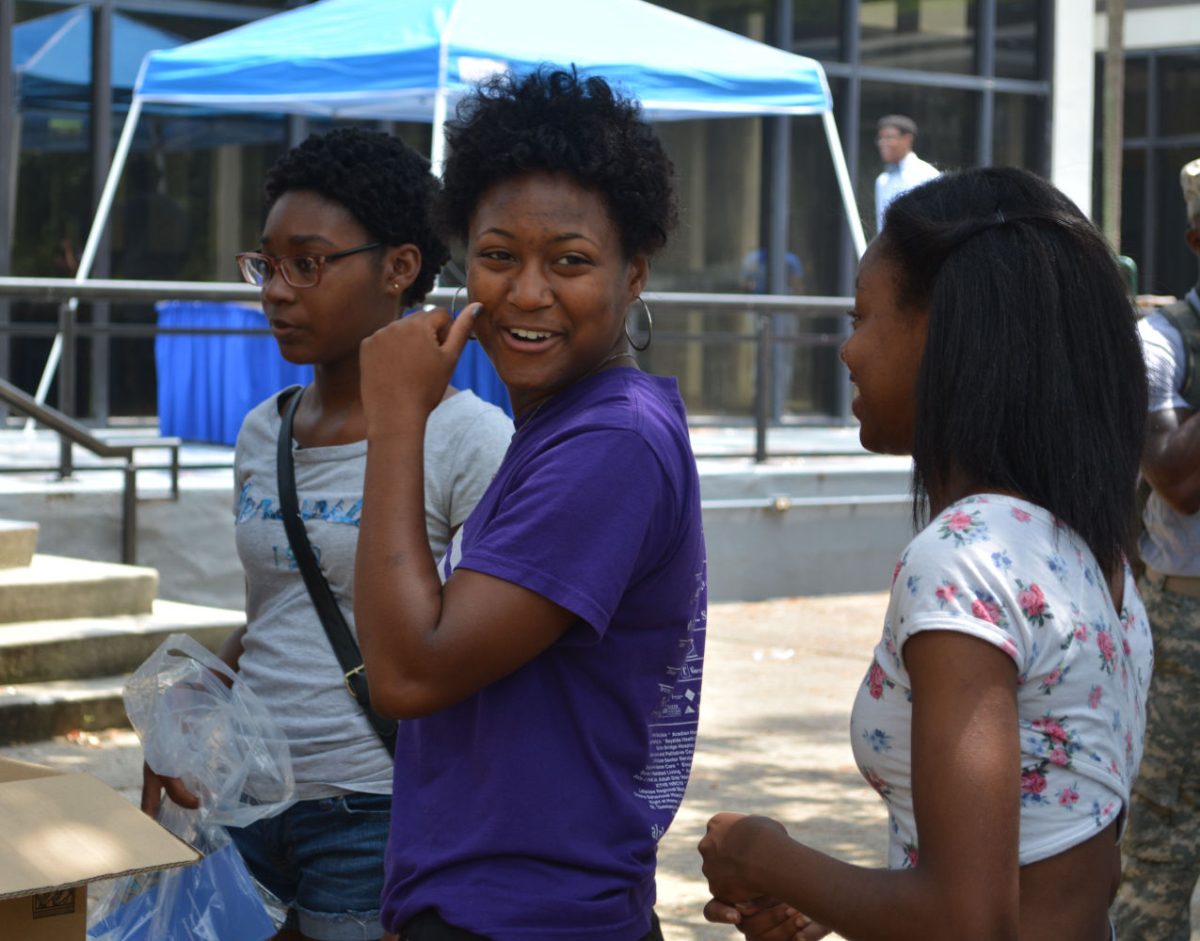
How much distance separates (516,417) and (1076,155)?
667 inches

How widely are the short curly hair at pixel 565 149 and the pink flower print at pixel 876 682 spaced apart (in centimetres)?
63

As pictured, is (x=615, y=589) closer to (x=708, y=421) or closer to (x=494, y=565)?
(x=494, y=565)

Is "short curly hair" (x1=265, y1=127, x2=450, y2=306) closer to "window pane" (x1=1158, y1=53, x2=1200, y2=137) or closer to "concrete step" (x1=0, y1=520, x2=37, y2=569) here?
"concrete step" (x1=0, y1=520, x2=37, y2=569)

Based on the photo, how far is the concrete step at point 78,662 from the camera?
6.64 meters

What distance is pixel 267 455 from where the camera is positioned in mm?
3092

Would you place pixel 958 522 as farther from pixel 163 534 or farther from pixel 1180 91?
pixel 1180 91

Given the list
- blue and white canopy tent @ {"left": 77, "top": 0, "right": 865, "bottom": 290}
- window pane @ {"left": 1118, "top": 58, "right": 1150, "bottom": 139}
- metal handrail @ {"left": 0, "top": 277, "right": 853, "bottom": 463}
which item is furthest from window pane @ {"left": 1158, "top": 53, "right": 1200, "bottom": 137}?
blue and white canopy tent @ {"left": 77, "top": 0, "right": 865, "bottom": 290}

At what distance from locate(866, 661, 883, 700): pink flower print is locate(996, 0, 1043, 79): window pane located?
1701cm

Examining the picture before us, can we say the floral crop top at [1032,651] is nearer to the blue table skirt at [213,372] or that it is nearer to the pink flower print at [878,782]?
the pink flower print at [878,782]

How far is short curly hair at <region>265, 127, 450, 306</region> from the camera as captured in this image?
122 inches

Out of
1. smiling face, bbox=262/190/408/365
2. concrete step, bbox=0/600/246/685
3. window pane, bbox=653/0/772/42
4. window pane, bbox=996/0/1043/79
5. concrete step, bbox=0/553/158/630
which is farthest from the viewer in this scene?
window pane, bbox=996/0/1043/79

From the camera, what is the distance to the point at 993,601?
1.82 meters

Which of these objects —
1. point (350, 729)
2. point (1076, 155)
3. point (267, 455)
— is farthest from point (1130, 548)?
point (1076, 155)

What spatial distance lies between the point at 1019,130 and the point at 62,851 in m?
17.3
